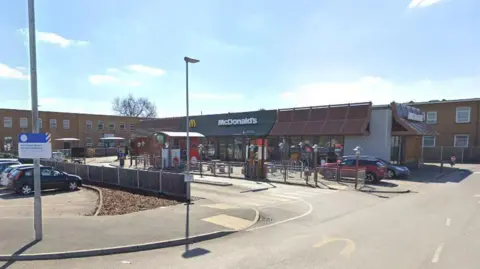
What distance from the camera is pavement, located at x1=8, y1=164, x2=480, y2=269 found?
6.30m

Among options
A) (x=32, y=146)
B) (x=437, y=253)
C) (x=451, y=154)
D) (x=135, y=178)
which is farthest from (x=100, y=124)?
(x=437, y=253)

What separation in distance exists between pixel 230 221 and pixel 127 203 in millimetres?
5524

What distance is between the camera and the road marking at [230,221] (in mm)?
9255

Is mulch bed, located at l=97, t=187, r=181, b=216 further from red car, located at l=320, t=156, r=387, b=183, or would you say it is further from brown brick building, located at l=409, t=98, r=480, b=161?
brown brick building, located at l=409, t=98, r=480, b=161

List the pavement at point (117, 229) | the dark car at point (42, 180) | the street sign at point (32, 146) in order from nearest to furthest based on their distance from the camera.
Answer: the pavement at point (117, 229) < the street sign at point (32, 146) < the dark car at point (42, 180)

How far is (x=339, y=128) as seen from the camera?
92.2 feet

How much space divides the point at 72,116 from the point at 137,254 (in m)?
57.7

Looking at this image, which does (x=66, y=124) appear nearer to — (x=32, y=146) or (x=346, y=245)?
(x=32, y=146)

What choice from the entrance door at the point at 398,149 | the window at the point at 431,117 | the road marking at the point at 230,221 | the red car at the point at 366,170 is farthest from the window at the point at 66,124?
the window at the point at 431,117

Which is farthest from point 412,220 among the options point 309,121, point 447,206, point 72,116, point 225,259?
point 72,116

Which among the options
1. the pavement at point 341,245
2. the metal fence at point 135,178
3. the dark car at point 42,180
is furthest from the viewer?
the dark car at point 42,180

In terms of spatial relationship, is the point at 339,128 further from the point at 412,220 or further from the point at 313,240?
the point at 313,240

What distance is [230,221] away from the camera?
9742 mm

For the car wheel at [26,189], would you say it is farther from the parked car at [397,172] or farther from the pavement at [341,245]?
the parked car at [397,172]
